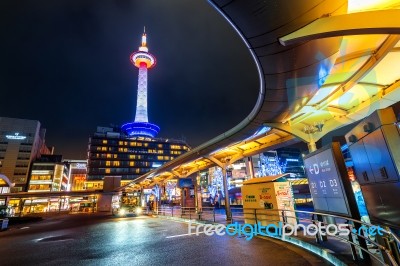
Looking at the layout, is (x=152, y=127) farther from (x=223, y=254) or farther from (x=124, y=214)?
(x=223, y=254)

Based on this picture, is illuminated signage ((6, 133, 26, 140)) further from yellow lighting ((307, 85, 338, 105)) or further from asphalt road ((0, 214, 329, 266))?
yellow lighting ((307, 85, 338, 105))

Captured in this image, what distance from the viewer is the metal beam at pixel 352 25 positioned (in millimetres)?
2744

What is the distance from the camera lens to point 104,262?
6098mm

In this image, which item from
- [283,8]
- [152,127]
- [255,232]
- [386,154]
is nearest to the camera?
[283,8]

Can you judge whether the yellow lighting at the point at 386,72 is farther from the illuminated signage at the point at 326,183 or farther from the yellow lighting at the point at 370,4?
the illuminated signage at the point at 326,183

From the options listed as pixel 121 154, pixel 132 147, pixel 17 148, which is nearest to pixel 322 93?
pixel 121 154

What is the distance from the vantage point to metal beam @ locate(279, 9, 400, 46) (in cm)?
274

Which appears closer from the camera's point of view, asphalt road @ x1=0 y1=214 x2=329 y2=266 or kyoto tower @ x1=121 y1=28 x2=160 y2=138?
asphalt road @ x1=0 y1=214 x2=329 y2=266

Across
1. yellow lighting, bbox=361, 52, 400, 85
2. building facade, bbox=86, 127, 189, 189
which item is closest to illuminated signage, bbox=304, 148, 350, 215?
yellow lighting, bbox=361, 52, 400, 85

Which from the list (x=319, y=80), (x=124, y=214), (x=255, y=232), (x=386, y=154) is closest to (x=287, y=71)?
(x=319, y=80)

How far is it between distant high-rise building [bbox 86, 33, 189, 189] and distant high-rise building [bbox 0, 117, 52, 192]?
19655mm

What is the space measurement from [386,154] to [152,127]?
325ft

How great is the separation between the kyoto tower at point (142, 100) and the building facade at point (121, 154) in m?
4.77

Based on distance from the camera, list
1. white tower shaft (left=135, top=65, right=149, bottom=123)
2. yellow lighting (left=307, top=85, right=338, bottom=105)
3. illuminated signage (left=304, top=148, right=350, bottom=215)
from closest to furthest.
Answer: illuminated signage (left=304, top=148, right=350, bottom=215) → yellow lighting (left=307, top=85, right=338, bottom=105) → white tower shaft (left=135, top=65, right=149, bottom=123)
